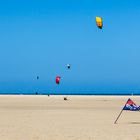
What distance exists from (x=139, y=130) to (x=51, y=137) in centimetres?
433

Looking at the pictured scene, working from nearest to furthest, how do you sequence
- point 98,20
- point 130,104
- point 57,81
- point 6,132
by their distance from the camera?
point 6,132
point 130,104
point 98,20
point 57,81

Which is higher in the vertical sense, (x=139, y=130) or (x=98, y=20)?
(x=98, y=20)

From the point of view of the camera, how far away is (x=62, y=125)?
Result: 22.1 meters

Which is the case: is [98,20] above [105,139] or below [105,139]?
above

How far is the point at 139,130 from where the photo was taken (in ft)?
65.1

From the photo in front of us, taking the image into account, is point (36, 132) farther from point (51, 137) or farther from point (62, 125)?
point (62, 125)

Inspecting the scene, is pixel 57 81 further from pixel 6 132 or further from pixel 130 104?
pixel 6 132

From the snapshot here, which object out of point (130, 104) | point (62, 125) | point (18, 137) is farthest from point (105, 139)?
point (130, 104)

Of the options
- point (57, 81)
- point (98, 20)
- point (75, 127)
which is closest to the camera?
point (75, 127)

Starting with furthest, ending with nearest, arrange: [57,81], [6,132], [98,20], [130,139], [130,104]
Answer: [57,81] → [98,20] → [130,104] → [6,132] → [130,139]

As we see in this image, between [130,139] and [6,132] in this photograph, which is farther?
[6,132]

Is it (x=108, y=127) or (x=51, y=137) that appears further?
(x=108, y=127)

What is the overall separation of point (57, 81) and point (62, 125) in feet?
129

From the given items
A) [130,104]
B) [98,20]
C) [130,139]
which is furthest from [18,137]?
[98,20]
